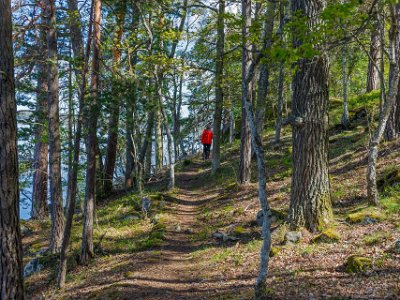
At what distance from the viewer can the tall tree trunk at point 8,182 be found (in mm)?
4891

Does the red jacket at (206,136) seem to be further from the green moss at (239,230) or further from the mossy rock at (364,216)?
the mossy rock at (364,216)

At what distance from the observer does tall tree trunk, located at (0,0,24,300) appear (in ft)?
Answer: 16.0

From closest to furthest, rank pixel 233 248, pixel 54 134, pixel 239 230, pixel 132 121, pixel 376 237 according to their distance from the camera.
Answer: pixel 376 237, pixel 233 248, pixel 239 230, pixel 132 121, pixel 54 134

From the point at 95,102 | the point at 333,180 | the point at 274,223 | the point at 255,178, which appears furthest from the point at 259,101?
the point at 95,102

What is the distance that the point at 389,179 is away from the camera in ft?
28.9

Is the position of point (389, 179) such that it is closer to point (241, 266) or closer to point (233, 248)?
point (233, 248)

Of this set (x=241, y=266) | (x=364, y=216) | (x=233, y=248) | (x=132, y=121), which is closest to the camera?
(x=241, y=266)

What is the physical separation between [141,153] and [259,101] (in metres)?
6.20

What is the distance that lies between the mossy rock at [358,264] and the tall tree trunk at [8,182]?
191 inches

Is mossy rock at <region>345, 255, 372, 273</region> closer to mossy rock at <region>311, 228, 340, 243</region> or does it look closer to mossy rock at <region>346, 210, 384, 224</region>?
mossy rock at <region>311, 228, 340, 243</region>

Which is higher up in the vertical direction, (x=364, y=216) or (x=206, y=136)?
(x=206, y=136)

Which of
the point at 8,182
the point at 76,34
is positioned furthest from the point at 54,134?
the point at 8,182

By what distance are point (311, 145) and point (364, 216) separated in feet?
6.23

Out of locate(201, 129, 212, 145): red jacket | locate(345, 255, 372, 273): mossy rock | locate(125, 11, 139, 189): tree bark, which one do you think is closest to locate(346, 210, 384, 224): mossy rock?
locate(345, 255, 372, 273): mossy rock
